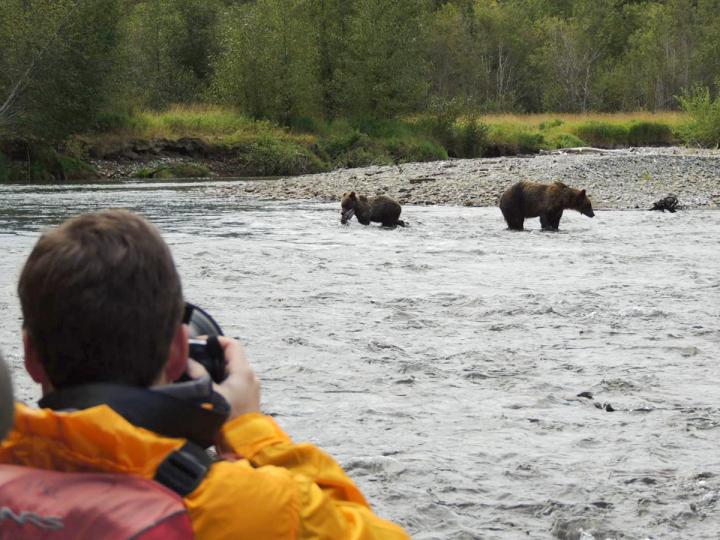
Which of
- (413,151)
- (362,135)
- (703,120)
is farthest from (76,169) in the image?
(703,120)

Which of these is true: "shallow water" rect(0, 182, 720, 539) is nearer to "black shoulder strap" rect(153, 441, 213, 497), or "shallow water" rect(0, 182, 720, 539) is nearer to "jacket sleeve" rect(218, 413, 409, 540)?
"jacket sleeve" rect(218, 413, 409, 540)

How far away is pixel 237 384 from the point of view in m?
2.12

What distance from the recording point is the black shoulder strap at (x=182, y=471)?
5.50 ft

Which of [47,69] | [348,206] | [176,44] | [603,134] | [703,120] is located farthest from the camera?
[176,44]

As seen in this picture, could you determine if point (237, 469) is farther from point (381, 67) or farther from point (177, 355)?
point (381, 67)

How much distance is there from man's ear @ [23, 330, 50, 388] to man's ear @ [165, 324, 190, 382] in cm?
22

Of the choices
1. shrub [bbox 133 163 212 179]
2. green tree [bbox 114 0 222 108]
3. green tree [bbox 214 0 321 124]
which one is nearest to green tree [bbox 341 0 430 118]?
green tree [bbox 214 0 321 124]

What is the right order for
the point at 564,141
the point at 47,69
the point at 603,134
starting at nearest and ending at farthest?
the point at 47,69
the point at 564,141
the point at 603,134

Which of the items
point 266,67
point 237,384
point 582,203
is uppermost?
point 266,67

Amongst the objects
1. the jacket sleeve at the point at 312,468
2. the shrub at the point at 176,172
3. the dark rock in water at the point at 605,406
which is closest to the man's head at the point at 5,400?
the jacket sleeve at the point at 312,468

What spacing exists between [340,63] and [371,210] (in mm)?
46317

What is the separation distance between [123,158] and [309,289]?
116 ft

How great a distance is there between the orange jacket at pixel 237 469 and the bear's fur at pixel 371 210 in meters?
14.2

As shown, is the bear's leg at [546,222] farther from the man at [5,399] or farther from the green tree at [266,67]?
the green tree at [266,67]
